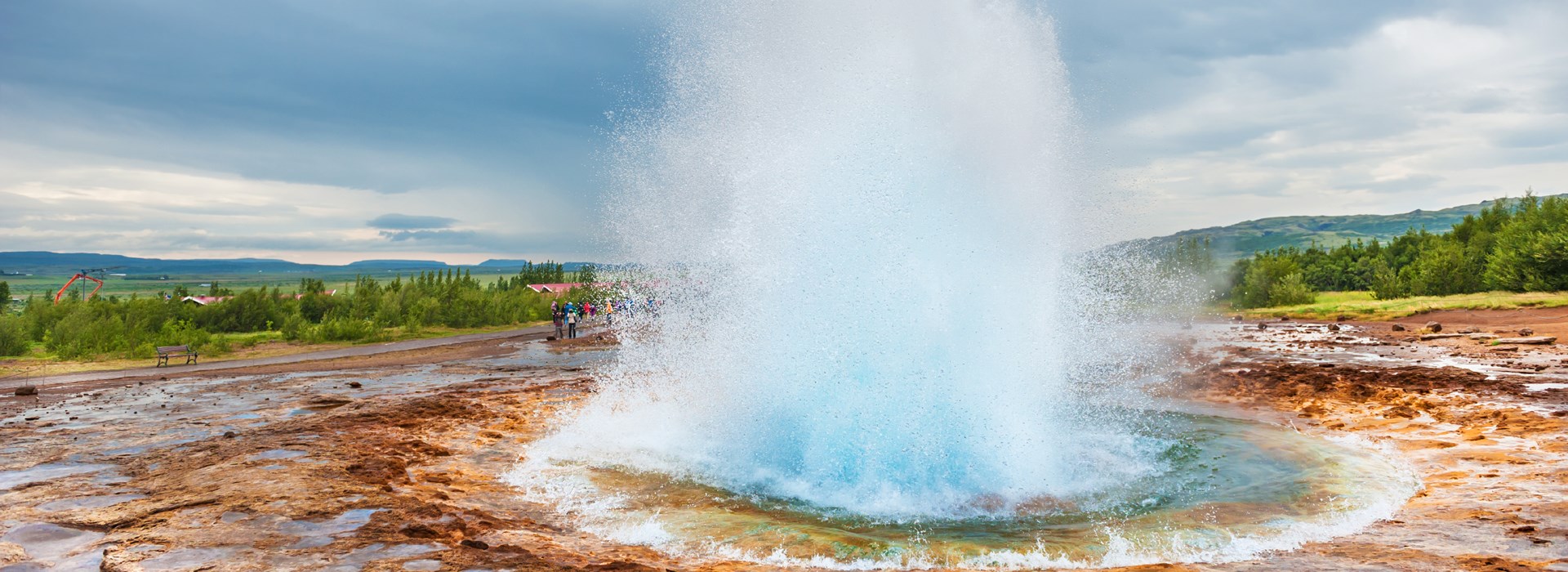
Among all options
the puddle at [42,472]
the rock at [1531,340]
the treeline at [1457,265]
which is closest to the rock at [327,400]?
the puddle at [42,472]

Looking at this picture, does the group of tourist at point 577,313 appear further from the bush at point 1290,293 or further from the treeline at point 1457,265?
the bush at point 1290,293

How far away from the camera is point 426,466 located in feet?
32.4

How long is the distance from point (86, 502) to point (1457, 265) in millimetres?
65831

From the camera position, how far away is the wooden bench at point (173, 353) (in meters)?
24.9

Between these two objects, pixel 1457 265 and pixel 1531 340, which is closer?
pixel 1531 340

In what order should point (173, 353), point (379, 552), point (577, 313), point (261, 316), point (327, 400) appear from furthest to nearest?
point (261, 316), point (577, 313), point (173, 353), point (327, 400), point (379, 552)

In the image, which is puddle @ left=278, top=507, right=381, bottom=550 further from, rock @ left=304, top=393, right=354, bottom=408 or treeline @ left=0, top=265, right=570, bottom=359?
treeline @ left=0, top=265, right=570, bottom=359

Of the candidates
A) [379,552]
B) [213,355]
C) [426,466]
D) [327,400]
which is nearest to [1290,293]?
[327,400]

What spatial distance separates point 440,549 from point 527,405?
9211 mm

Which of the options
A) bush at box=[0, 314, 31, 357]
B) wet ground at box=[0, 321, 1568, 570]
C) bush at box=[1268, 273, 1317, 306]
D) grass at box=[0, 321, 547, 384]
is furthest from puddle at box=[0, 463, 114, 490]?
bush at box=[1268, 273, 1317, 306]

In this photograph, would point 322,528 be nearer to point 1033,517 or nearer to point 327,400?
point 1033,517

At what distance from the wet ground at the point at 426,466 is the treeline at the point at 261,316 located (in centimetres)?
998

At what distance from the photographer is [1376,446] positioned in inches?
420

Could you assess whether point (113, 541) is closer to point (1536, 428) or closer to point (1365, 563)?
point (1365, 563)
